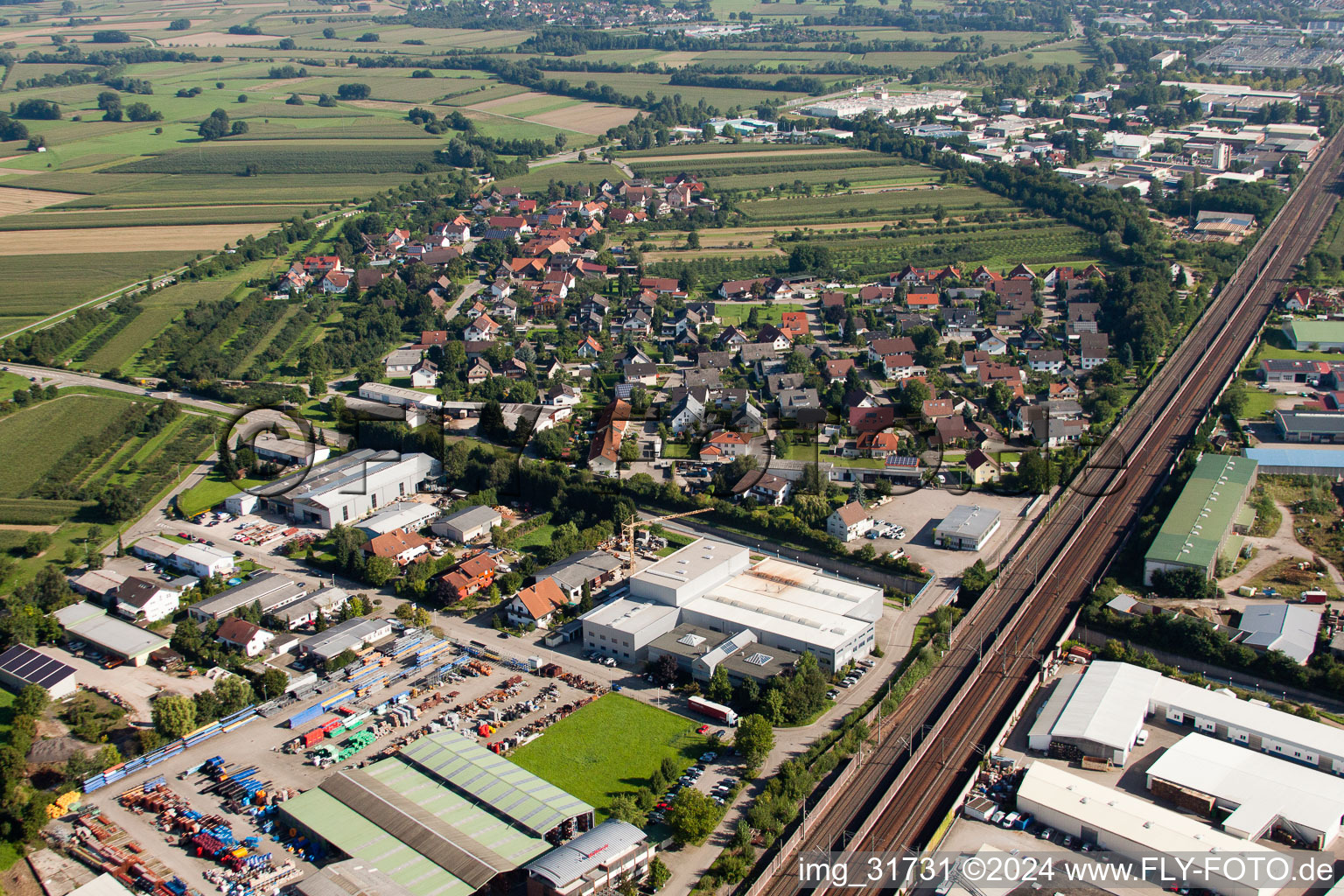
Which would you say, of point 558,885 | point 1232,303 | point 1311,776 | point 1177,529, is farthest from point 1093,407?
point 558,885

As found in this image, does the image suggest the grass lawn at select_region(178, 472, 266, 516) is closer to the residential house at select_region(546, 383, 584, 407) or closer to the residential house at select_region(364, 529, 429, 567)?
the residential house at select_region(364, 529, 429, 567)

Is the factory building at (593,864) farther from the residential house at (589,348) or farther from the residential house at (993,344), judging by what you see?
the residential house at (993,344)

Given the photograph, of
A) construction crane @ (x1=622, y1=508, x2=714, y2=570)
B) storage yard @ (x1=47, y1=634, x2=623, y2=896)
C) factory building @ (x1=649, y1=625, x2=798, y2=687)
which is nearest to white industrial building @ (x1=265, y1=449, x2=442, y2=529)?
construction crane @ (x1=622, y1=508, x2=714, y2=570)

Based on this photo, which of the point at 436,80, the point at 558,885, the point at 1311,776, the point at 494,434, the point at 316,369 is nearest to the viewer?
the point at 558,885

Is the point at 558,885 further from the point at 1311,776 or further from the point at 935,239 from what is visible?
the point at 935,239

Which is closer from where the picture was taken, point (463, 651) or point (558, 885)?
point (558, 885)
